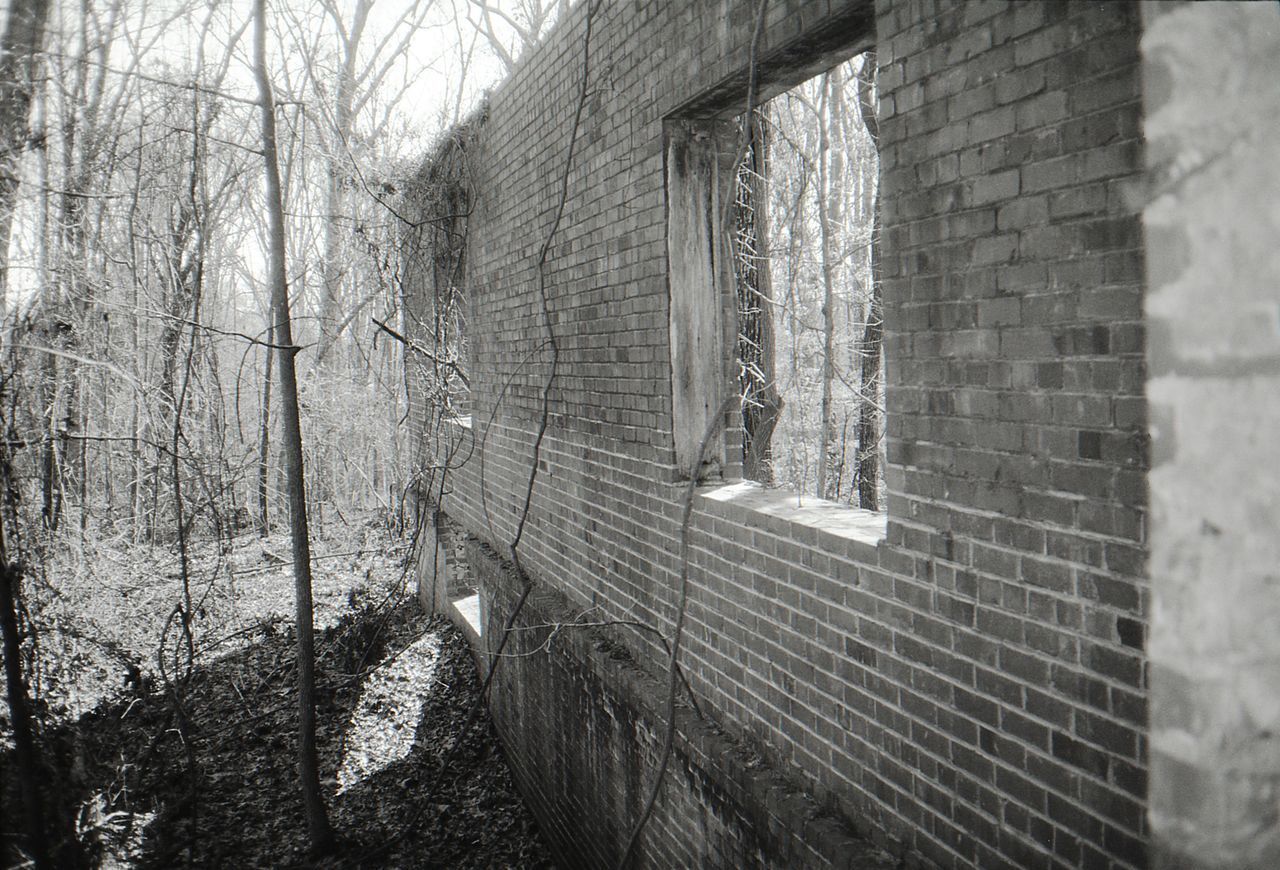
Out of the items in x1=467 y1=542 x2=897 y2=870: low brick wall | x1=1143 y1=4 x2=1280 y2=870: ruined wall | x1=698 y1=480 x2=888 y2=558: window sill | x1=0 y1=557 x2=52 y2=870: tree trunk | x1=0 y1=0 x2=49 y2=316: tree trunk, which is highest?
x1=0 y1=0 x2=49 y2=316: tree trunk

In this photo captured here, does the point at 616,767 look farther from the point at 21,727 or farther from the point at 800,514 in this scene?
the point at 21,727

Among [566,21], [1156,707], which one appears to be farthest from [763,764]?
[566,21]

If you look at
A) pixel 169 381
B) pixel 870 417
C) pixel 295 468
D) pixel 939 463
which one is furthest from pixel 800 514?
pixel 169 381

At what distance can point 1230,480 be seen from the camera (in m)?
0.99

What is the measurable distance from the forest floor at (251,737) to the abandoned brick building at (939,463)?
3.39 feet

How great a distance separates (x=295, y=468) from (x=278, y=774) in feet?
9.75

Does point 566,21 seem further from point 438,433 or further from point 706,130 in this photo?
point 438,433

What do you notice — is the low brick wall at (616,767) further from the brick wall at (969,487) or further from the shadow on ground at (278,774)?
the shadow on ground at (278,774)

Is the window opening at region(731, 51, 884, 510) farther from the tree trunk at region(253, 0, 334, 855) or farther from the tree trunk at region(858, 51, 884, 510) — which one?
the tree trunk at region(253, 0, 334, 855)

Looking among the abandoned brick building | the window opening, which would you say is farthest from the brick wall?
the window opening

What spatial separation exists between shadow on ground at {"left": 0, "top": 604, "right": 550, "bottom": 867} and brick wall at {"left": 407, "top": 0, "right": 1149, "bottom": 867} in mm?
A: 2884

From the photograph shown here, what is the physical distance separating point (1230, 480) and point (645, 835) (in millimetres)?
4015

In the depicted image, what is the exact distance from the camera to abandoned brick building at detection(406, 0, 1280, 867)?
1.02 meters

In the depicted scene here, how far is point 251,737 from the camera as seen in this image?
7445 mm
